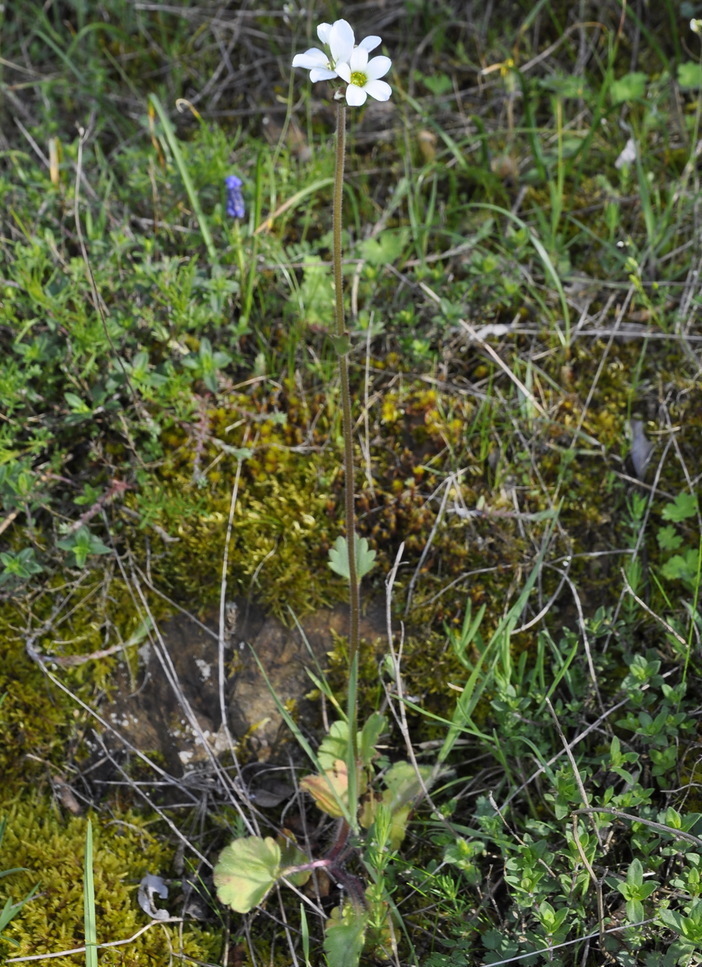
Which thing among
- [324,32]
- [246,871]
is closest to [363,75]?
[324,32]

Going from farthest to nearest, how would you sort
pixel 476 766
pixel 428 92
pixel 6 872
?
pixel 428 92 < pixel 476 766 < pixel 6 872

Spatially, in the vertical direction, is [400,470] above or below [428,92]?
below

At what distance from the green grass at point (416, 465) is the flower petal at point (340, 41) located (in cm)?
107

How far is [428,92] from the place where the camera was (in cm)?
362

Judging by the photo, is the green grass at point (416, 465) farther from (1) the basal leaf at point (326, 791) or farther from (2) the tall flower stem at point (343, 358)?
(2) the tall flower stem at point (343, 358)

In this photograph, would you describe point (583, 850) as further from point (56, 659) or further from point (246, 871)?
point (56, 659)

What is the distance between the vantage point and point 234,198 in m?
2.93

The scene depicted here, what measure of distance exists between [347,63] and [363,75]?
0.23 ft

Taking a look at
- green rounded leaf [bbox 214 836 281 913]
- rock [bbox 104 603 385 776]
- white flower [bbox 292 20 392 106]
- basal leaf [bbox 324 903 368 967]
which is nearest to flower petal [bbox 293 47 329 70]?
white flower [bbox 292 20 392 106]

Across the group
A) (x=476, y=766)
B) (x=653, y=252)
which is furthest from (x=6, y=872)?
(x=653, y=252)

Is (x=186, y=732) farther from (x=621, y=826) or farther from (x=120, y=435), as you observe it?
(x=621, y=826)

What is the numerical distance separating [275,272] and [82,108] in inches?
57.7

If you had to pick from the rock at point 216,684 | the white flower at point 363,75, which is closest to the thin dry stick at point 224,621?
the rock at point 216,684

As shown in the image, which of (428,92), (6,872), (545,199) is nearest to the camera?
→ (6,872)
